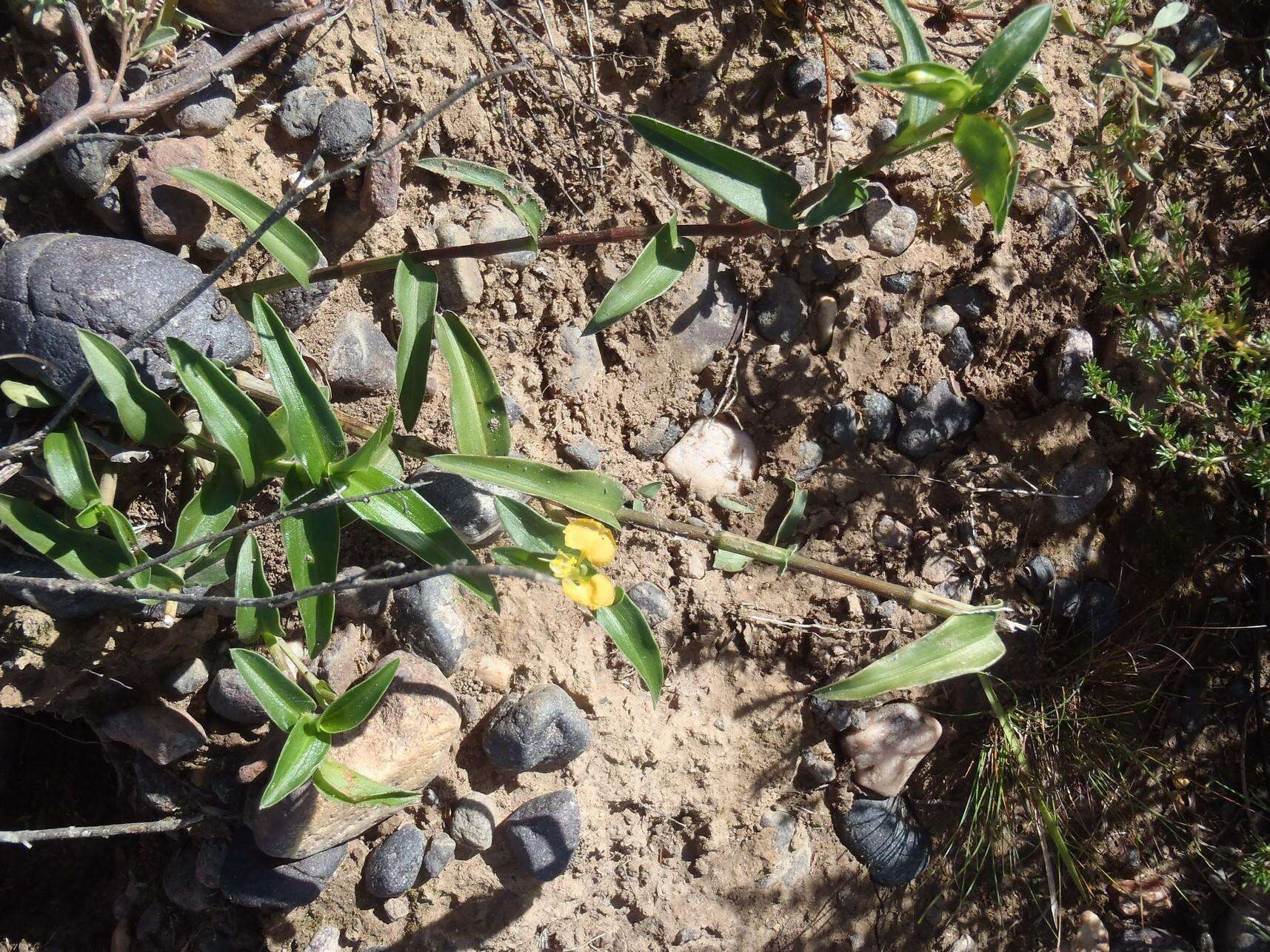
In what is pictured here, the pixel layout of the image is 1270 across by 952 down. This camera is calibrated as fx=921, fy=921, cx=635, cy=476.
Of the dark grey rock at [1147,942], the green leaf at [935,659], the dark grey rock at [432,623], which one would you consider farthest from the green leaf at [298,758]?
the dark grey rock at [1147,942]

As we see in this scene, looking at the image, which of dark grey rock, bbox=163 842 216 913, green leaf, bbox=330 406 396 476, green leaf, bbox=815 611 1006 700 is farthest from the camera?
dark grey rock, bbox=163 842 216 913

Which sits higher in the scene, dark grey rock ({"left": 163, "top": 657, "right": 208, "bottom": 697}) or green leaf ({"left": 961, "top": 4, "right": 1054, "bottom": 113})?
green leaf ({"left": 961, "top": 4, "right": 1054, "bottom": 113})

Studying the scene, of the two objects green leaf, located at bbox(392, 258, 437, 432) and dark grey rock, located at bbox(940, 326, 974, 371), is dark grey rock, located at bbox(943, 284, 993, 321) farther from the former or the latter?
green leaf, located at bbox(392, 258, 437, 432)

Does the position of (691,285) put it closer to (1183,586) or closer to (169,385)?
(169,385)

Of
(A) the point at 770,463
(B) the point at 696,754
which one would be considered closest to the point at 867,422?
(A) the point at 770,463

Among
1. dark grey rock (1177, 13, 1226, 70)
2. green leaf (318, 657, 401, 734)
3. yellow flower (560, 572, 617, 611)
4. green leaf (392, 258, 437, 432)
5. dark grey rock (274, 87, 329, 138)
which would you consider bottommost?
green leaf (318, 657, 401, 734)

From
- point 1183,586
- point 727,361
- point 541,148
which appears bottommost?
point 1183,586

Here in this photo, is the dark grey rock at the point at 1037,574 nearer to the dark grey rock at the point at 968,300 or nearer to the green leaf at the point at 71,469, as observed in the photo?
the dark grey rock at the point at 968,300

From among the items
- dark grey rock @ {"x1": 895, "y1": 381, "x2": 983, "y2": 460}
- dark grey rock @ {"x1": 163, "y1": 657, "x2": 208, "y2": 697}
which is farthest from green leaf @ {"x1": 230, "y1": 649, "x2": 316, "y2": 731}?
dark grey rock @ {"x1": 895, "y1": 381, "x2": 983, "y2": 460}
